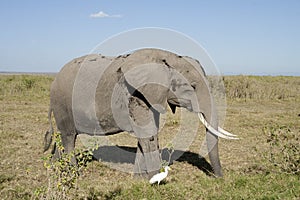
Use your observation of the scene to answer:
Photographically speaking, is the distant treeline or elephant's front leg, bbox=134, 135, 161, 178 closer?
elephant's front leg, bbox=134, 135, 161, 178

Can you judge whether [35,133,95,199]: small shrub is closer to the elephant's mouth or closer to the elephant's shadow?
the elephant's mouth

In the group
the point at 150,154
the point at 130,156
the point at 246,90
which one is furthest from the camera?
the point at 246,90

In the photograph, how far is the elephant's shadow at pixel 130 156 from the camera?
8148mm

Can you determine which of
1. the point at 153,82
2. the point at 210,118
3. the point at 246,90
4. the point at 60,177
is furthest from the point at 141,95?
the point at 246,90

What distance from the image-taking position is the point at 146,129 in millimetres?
6492

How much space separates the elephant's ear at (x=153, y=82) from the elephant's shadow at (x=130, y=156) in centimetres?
211

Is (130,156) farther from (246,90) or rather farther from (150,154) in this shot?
(246,90)

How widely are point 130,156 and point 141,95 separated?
9.77 feet

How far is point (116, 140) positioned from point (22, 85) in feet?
56.8

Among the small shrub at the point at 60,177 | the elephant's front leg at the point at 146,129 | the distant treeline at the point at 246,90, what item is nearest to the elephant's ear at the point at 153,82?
the elephant's front leg at the point at 146,129

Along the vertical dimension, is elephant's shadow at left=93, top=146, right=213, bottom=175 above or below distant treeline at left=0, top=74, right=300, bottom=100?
above

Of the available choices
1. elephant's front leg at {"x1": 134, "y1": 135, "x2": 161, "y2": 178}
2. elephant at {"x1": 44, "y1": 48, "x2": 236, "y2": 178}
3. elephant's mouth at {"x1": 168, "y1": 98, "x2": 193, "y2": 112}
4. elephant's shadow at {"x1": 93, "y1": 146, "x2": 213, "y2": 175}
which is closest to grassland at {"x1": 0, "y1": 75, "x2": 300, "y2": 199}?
elephant's shadow at {"x1": 93, "y1": 146, "x2": 213, "y2": 175}

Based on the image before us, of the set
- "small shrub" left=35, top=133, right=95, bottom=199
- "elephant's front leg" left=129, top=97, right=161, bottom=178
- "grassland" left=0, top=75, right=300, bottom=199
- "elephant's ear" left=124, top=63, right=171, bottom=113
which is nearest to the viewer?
"small shrub" left=35, top=133, right=95, bottom=199

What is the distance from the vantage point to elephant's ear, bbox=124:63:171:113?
20.5 feet
